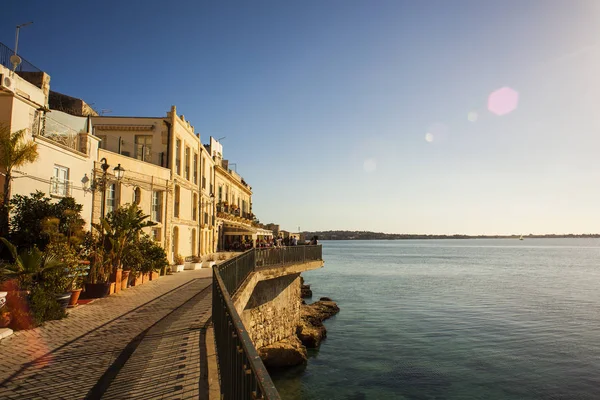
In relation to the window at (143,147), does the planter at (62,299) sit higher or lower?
lower

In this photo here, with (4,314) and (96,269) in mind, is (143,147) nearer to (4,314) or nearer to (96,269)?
(96,269)

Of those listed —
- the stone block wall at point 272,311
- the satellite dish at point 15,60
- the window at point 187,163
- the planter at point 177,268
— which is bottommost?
the stone block wall at point 272,311

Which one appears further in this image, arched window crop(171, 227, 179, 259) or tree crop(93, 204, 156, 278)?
arched window crop(171, 227, 179, 259)

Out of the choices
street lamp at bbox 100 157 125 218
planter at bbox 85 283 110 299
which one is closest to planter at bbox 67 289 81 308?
planter at bbox 85 283 110 299

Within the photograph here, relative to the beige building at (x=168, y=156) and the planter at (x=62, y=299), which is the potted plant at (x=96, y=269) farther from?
the beige building at (x=168, y=156)

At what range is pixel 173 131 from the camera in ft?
83.1

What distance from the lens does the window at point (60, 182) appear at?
1476 cm

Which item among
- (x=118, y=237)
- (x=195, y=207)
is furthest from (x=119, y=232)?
(x=195, y=207)

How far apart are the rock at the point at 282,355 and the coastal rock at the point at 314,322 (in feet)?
8.96

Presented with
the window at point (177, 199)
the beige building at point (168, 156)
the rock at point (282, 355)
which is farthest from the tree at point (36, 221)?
the window at point (177, 199)

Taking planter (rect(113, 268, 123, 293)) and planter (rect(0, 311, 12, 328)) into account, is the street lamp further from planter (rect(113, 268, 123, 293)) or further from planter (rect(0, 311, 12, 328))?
planter (rect(0, 311, 12, 328))

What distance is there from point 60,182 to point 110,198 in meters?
4.34

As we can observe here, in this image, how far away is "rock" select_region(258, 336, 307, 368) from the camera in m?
17.9

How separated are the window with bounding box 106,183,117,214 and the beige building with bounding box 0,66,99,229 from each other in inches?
70.3
